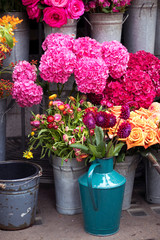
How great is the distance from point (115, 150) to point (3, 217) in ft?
2.65

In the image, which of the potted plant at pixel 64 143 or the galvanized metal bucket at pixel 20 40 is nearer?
the potted plant at pixel 64 143

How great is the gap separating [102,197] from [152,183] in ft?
2.14

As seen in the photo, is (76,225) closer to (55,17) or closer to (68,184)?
(68,184)

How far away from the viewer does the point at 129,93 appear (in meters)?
3.19

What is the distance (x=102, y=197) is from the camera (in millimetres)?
2721

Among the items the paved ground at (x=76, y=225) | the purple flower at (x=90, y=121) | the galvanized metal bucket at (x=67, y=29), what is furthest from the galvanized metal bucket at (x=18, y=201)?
the galvanized metal bucket at (x=67, y=29)

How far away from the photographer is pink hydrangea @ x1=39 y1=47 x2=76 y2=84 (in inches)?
116

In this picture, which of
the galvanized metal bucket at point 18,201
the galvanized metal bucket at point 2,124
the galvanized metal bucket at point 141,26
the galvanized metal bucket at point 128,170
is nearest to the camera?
the galvanized metal bucket at point 18,201

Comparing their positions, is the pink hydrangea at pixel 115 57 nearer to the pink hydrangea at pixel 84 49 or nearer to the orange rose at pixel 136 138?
the pink hydrangea at pixel 84 49

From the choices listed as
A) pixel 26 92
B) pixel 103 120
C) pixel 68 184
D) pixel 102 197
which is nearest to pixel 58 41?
pixel 26 92

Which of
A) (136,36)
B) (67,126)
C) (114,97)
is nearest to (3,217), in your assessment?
(67,126)

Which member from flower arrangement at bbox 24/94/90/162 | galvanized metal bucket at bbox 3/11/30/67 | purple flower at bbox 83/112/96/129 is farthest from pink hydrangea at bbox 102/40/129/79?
purple flower at bbox 83/112/96/129

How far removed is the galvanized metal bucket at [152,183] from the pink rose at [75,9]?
1.09 metres

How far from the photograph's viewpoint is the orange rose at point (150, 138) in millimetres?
2871
